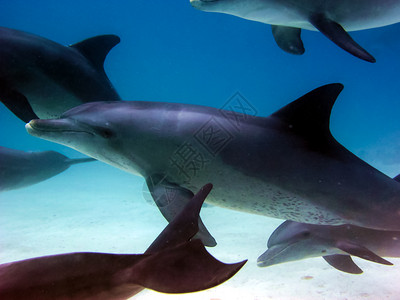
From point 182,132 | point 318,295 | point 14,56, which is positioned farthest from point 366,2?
point 14,56

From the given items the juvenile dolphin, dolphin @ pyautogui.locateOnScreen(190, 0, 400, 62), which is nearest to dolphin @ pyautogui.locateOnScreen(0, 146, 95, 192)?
the juvenile dolphin

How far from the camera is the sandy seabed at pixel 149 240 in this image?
5.08m

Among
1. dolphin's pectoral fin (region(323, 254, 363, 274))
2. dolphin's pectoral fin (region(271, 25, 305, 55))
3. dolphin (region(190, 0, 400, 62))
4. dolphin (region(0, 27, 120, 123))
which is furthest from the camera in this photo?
dolphin's pectoral fin (region(271, 25, 305, 55))

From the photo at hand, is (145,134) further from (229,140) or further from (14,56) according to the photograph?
(14,56)

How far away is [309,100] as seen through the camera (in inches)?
148

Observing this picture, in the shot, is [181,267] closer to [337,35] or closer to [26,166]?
[337,35]

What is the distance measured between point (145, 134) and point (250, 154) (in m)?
1.34

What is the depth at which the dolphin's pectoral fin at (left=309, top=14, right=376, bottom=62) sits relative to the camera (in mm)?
4243

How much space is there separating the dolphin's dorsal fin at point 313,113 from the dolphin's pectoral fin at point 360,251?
6.15 feet

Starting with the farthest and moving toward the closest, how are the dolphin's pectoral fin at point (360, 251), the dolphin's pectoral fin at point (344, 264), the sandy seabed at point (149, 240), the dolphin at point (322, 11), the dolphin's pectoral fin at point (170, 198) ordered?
1. the dolphin's pectoral fin at point (344, 264)
2. the sandy seabed at point (149, 240)
3. the dolphin at point (322, 11)
4. the dolphin's pectoral fin at point (360, 251)
5. the dolphin's pectoral fin at point (170, 198)

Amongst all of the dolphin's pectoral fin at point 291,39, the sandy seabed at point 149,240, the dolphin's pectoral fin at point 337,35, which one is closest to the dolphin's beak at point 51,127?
the sandy seabed at point 149,240

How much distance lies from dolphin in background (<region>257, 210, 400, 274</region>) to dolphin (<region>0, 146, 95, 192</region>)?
213 inches

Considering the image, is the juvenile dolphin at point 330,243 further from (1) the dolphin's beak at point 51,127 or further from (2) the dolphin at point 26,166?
(2) the dolphin at point 26,166

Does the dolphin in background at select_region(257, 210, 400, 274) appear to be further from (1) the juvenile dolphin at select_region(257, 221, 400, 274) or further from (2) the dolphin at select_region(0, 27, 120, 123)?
(2) the dolphin at select_region(0, 27, 120, 123)
